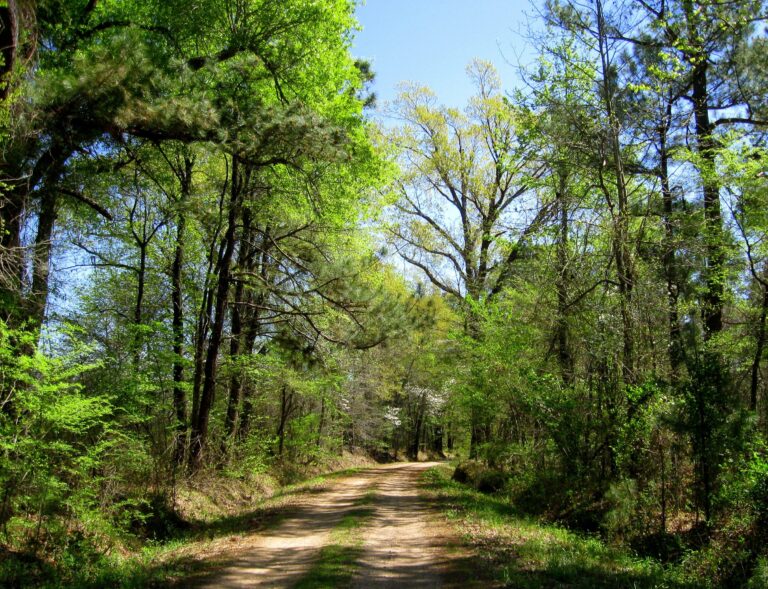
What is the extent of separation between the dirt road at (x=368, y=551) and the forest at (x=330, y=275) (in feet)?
6.70

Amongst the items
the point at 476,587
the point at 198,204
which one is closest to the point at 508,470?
the point at 476,587

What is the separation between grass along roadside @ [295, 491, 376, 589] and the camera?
272 inches

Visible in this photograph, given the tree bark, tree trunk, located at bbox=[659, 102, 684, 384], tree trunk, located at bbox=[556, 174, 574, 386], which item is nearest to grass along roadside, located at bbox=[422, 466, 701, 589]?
tree trunk, located at bbox=[659, 102, 684, 384]

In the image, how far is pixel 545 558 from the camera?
297 inches

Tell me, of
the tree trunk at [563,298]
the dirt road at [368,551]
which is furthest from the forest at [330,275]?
the dirt road at [368,551]

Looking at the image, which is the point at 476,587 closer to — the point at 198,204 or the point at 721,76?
the point at 198,204

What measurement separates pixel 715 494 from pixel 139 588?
7.98 metres

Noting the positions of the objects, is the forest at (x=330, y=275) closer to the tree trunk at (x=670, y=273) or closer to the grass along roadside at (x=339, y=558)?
the tree trunk at (x=670, y=273)

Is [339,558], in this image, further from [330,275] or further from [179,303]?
[179,303]

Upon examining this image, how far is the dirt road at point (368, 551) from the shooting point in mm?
6984

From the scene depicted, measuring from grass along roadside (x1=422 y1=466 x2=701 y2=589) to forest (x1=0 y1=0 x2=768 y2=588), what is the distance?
513 mm

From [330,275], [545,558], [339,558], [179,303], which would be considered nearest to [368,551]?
[339,558]

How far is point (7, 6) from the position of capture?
662 cm

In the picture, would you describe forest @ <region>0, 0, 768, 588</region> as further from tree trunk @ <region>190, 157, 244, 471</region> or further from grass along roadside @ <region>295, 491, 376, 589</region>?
grass along roadside @ <region>295, 491, 376, 589</region>
